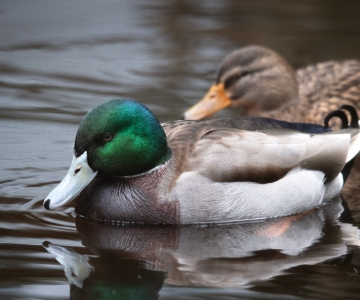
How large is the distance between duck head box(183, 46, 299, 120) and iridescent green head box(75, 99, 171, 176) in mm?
2261

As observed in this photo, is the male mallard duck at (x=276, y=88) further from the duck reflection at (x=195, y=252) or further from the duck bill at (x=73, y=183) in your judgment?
the duck bill at (x=73, y=183)

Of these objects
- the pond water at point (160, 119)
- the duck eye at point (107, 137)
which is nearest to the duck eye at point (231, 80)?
the pond water at point (160, 119)

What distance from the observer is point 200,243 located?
249 inches

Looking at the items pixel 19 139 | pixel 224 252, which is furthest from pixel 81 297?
pixel 19 139

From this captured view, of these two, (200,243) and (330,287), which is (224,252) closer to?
(200,243)

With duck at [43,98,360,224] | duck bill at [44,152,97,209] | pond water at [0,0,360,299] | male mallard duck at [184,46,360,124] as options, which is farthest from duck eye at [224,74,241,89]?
duck bill at [44,152,97,209]

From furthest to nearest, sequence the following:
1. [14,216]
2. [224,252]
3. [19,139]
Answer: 1. [19,139]
2. [14,216]
3. [224,252]

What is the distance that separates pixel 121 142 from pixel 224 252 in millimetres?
1141

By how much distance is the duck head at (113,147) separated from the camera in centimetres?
634

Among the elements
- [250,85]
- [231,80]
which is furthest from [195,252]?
[250,85]

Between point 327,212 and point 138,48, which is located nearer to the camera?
point 327,212

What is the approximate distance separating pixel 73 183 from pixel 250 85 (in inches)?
135

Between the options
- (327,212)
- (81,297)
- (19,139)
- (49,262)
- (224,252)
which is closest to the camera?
(81,297)

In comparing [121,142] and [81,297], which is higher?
[121,142]
